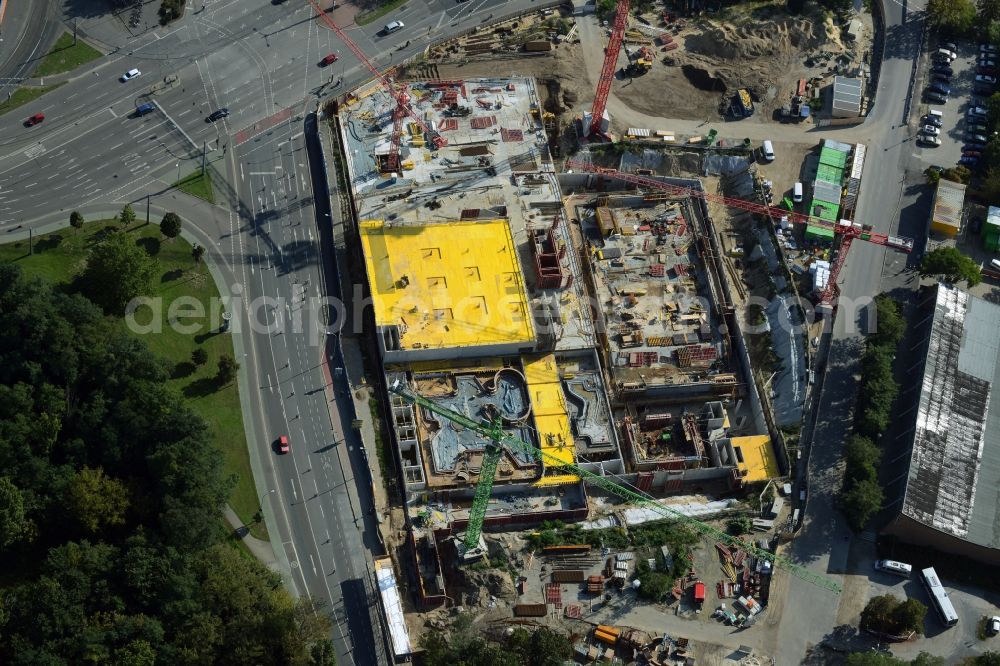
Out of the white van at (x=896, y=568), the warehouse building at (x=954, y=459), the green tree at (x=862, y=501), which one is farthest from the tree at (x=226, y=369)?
the warehouse building at (x=954, y=459)

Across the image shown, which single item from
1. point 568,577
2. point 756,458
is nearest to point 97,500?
point 568,577

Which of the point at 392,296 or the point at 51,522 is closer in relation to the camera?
the point at 51,522

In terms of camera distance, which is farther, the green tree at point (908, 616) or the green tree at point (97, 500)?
the green tree at point (908, 616)

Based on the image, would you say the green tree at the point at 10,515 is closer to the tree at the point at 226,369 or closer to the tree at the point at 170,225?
the tree at the point at 226,369

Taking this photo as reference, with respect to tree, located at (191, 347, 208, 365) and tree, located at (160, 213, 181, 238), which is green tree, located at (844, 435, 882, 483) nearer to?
tree, located at (191, 347, 208, 365)

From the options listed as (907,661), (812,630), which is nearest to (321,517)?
(812,630)

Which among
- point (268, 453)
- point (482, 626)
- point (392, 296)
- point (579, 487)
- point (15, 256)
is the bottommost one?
point (482, 626)

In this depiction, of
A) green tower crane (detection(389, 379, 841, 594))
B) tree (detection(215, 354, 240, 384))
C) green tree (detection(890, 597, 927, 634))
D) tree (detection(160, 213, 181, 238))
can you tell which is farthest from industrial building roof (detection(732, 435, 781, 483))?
tree (detection(160, 213, 181, 238))

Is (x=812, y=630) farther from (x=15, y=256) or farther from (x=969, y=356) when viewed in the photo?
(x=15, y=256)
